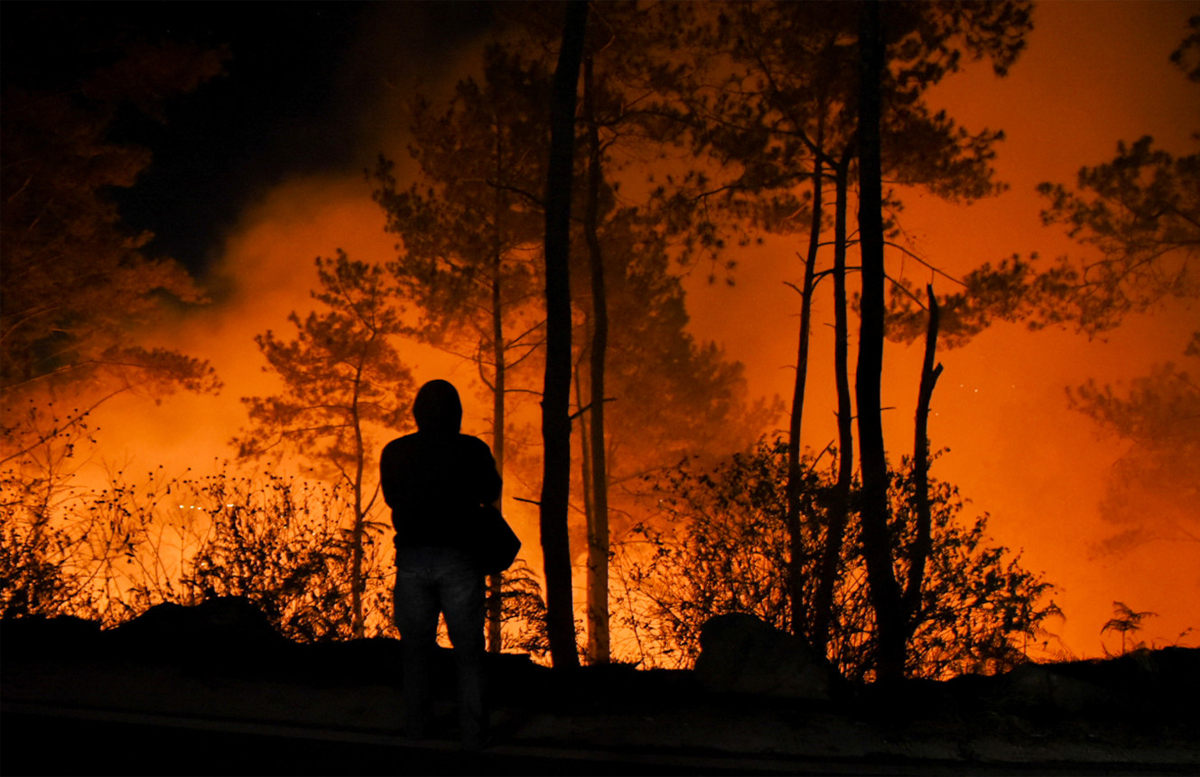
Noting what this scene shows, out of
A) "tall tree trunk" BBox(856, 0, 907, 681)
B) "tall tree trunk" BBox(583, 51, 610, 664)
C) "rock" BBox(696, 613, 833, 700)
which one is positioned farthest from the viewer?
"tall tree trunk" BBox(583, 51, 610, 664)

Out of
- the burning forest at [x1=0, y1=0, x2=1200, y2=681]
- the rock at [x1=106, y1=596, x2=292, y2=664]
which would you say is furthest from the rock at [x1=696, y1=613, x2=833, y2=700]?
the rock at [x1=106, y1=596, x2=292, y2=664]

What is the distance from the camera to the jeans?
3760 mm

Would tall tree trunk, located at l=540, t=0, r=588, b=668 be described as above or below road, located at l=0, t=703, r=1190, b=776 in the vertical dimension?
above

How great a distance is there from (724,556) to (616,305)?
47.1 feet

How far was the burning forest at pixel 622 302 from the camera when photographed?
268 inches

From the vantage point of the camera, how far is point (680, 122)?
12.7m

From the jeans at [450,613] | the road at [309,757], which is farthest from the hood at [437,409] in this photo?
the road at [309,757]

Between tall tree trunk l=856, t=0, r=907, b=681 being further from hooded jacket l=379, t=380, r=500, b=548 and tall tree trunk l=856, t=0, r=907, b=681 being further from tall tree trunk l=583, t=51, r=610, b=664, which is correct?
tall tree trunk l=583, t=51, r=610, b=664

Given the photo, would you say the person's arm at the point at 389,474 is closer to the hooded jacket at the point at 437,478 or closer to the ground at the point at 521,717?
the hooded jacket at the point at 437,478

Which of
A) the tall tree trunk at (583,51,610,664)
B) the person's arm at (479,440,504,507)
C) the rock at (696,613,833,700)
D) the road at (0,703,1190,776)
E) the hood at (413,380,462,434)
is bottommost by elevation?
the road at (0,703,1190,776)

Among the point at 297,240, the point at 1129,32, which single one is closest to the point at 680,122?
the point at 297,240

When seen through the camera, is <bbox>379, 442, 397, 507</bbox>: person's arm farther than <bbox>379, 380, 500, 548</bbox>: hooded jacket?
Yes

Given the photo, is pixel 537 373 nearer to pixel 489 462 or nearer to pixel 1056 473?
pixel 489 462

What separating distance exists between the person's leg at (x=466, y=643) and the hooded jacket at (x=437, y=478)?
0.15 m
